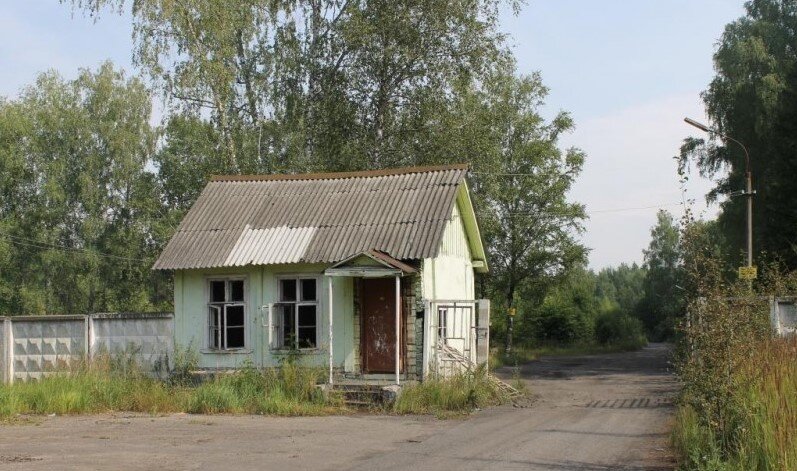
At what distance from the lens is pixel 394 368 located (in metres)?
19.3

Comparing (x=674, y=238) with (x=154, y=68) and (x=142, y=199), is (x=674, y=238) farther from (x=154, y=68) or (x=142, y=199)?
(x=154, y=68)

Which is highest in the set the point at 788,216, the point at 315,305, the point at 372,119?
the point at 372,119

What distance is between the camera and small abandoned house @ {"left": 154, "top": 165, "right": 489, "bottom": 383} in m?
19.2

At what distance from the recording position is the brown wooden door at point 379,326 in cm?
1942

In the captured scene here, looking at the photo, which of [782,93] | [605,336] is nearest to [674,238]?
[605,336]

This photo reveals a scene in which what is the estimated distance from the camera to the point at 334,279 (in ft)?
65.0

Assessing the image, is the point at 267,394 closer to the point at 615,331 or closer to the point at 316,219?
the point at 316,219

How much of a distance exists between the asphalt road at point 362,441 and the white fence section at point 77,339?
3.88m

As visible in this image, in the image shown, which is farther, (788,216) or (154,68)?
(154,68)

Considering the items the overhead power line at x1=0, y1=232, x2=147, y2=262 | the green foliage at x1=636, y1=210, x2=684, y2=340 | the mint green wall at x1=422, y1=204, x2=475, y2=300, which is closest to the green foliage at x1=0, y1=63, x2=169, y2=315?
the overhead power line at x1=0, y1=232, x2=147, y2=262

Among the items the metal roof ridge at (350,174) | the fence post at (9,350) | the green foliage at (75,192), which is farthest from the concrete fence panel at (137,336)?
the green foliage at (75,192)

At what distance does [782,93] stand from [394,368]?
19333 millimetres

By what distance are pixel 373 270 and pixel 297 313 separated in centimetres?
266

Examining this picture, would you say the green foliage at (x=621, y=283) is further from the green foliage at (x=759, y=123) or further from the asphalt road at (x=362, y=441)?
the asphalt road at (x=362, y=441)
